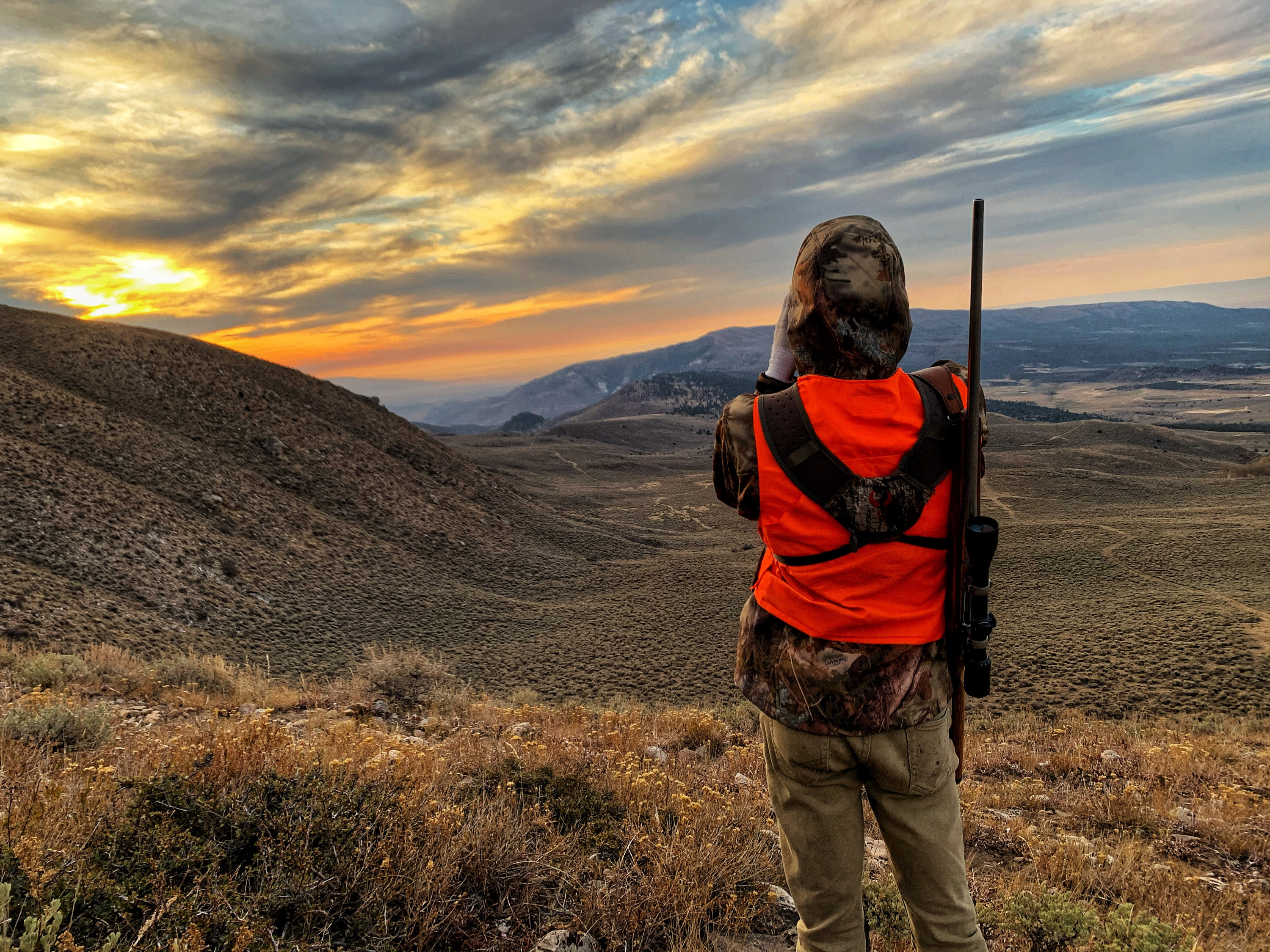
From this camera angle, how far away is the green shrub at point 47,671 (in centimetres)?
715

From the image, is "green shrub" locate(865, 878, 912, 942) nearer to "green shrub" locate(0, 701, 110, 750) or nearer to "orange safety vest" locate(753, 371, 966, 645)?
"orange safety vest" locate(753, 371, 966, 645)

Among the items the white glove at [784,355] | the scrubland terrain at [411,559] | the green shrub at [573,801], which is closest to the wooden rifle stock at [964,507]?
the white glove at [784,355]

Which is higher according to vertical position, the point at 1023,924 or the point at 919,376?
the point at 919,376

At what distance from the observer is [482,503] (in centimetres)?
3741

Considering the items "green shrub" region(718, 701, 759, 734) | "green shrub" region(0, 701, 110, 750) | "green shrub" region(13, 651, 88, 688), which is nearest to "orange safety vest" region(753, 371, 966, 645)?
"green shrub" region(0, 701, 110, 750)

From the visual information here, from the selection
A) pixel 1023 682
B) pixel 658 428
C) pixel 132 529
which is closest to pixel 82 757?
pixel 1023 682

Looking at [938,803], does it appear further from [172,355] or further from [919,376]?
[172,355]

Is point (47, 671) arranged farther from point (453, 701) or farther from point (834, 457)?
point (834, 457)

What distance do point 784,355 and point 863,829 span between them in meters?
1.45

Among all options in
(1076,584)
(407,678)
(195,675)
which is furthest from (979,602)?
(1076,584)

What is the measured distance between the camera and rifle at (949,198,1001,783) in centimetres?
183

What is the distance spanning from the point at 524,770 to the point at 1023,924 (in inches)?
115

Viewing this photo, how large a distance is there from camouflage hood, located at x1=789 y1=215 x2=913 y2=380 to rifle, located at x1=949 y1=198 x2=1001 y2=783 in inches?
9.6

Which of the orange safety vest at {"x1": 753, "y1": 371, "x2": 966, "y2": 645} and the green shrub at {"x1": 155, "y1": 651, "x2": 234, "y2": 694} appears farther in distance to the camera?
the green shrub at {"x1": 155, "y1": 651, "x2": 234, "y2": 694}
